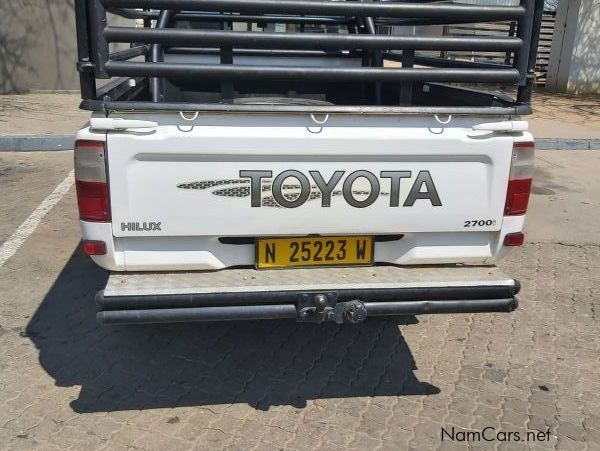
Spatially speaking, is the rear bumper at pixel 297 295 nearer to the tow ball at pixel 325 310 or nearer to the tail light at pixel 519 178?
the tow ball at pixel 325 310

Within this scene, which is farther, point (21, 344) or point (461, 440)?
point (21, 344)

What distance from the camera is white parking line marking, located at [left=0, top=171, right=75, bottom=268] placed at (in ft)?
17.6

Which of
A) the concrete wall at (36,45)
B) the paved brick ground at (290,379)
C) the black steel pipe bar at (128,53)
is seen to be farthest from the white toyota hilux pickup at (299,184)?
the concrete wall at (36,45)

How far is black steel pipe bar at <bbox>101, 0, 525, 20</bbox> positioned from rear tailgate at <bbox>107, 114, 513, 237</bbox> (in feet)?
1.63

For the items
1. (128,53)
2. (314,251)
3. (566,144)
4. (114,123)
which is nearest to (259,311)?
(314,251)

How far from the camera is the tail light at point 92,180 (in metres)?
2.86

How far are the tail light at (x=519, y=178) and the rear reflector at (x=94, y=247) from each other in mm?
2061

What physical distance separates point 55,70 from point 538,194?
403 inches

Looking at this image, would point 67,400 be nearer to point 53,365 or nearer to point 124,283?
point 53,365

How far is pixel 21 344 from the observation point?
12.8ft

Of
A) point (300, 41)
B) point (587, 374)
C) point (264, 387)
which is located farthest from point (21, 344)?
point (587, 374)

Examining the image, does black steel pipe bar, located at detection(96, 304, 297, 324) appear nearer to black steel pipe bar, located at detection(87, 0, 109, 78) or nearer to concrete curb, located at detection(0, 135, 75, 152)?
black steel pipe bar, located at detection(87, 0, 109, 78)

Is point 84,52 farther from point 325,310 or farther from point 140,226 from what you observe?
point 325,310

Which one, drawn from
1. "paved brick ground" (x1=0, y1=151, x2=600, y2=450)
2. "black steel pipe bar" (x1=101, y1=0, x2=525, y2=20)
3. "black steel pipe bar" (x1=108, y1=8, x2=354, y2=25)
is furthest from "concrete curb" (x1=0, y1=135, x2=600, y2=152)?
"black steel pipe bar" (x1=101, y1=0, x2=525, y2=20)
